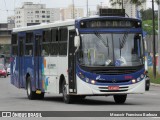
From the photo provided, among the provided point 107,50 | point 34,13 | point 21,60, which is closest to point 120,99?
point 107,50

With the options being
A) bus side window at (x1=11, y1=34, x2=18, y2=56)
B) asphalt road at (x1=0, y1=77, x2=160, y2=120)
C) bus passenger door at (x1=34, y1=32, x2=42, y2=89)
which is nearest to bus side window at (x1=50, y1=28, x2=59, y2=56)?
bus passenger door at (x1=34, y1=32, x2=42, y2=89)

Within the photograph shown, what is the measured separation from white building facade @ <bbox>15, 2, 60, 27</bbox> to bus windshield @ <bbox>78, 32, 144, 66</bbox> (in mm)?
92786

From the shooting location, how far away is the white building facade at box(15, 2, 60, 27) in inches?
4724

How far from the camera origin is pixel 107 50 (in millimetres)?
23547

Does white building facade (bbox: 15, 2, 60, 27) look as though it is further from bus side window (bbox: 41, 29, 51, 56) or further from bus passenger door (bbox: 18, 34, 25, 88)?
bus side window (bbox: 41, 29, 51, 56)

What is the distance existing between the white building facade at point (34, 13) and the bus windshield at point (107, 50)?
9279cm

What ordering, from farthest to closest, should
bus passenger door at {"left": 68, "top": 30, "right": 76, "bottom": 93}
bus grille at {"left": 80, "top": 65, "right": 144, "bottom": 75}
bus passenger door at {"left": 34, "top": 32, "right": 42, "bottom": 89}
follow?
1. bus passenger door at {"left": 34, "top": 32, "right": 42, "bottom": 89}
2. bus passenger door at {"left": 68, "top": 30, "right": 76, "bottom": 93}
3. bus grille at {"left": 80, "top": 65, "right": 144, "bottom": 75}

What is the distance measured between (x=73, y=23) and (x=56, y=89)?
114 inches

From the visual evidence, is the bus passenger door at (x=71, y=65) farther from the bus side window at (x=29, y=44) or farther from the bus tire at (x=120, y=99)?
the bus side window at (x=29, y=44)

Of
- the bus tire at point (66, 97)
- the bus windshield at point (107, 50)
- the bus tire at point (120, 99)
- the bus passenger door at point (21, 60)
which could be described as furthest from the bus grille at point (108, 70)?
the bus passenger door at point (21, 60)

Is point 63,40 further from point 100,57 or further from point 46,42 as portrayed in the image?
point 46,42

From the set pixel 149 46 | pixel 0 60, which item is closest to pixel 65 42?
pixel 149 46

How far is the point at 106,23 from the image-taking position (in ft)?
78.9

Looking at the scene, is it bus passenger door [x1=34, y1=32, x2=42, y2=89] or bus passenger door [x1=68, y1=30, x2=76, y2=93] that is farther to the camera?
bus passenger door [x1=34, y1=32, x2=42, y2=89]
